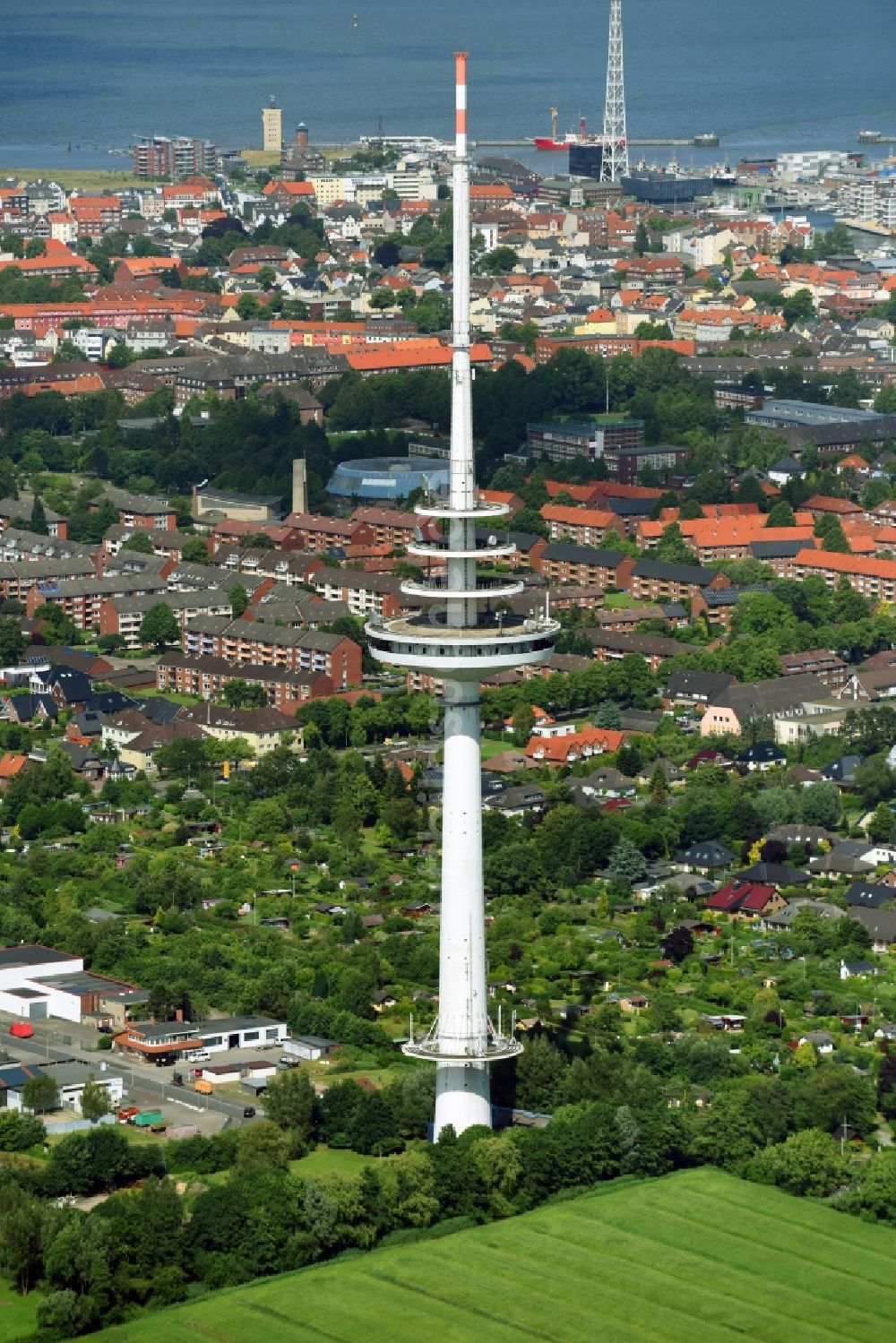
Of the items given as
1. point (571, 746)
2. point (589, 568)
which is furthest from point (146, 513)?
point (571, 746)

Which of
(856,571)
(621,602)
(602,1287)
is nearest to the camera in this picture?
(602,1287)

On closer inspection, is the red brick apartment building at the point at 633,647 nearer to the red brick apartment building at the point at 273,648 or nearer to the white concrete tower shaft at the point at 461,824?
the red brick apartment building at the point at 273,648

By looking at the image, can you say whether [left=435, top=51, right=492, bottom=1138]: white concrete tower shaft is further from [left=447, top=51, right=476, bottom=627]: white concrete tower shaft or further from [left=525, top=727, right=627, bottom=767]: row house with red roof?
[left=525, top=727, right=627, bottom=767]: row house with red roof

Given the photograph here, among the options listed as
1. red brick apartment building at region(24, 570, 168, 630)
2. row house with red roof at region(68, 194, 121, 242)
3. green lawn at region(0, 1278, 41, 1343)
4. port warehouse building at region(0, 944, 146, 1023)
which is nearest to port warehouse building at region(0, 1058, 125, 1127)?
port warehouse building at region(0, 944, 146, 1023)

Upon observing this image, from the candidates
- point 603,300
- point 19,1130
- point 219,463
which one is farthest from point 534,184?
point 19,1130

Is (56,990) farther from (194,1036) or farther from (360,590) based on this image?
(360,590)

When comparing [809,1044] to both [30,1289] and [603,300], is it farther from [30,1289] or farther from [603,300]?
[603,300]
